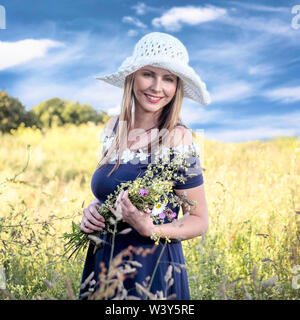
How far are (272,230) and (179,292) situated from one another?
1623 mm

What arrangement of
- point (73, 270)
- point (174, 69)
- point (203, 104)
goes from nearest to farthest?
point (174, 69)
point (203, 104)
point (73, 270)

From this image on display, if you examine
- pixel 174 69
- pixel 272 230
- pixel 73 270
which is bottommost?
pixel 73 270

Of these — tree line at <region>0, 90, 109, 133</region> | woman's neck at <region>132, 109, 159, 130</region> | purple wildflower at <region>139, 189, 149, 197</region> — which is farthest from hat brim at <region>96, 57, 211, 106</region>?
tree line at <region>0, 90, 109, 133</region>

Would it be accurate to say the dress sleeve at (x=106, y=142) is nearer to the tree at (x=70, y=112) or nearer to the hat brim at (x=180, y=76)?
the hat brim at (x=180, y=76)

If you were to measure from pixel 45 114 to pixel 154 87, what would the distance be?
1784cm

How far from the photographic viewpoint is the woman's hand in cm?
191

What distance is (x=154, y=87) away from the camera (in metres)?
2.26

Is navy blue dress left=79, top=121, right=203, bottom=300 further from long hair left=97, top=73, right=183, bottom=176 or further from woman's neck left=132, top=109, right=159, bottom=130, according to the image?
woman's neck left=132, top=109, right=159, bottom=130

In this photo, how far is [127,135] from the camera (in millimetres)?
2447

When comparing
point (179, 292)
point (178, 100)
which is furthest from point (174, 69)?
point (179, 292)

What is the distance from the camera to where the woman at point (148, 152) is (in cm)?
195

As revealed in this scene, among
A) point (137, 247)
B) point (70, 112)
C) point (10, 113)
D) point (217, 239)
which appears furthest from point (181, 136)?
point (70, 112)

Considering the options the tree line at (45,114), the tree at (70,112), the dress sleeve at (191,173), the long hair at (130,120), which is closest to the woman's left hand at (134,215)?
the dress sleeve at (191,173)
